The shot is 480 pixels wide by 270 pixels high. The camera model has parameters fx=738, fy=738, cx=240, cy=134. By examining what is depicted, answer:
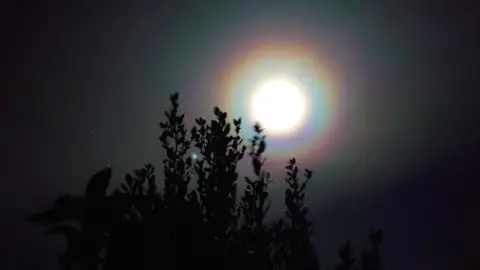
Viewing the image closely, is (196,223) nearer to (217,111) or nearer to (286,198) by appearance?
(286,198)

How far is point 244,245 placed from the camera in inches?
564

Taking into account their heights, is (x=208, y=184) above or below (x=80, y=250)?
above

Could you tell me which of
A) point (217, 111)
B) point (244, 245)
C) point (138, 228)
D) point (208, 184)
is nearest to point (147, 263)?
point (138, 228)

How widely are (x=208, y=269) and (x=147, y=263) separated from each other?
122 centimetres

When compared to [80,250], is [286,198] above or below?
above

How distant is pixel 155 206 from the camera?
15.2m

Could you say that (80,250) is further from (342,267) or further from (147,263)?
(342,267)

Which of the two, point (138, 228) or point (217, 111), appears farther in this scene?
point (217, 111)

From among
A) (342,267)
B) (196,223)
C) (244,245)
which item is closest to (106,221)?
(196,223)

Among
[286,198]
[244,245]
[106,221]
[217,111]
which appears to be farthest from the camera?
[217,111]

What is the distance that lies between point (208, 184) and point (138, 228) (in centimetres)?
253

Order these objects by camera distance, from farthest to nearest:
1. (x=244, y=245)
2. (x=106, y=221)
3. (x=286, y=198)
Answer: (x=286, y=198) < (x=106, y=221) < (x=244, y=245)

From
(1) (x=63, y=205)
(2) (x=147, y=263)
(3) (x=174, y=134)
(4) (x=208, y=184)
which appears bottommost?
(2) (x=147, y=263)

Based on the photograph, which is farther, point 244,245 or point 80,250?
point 80,250
